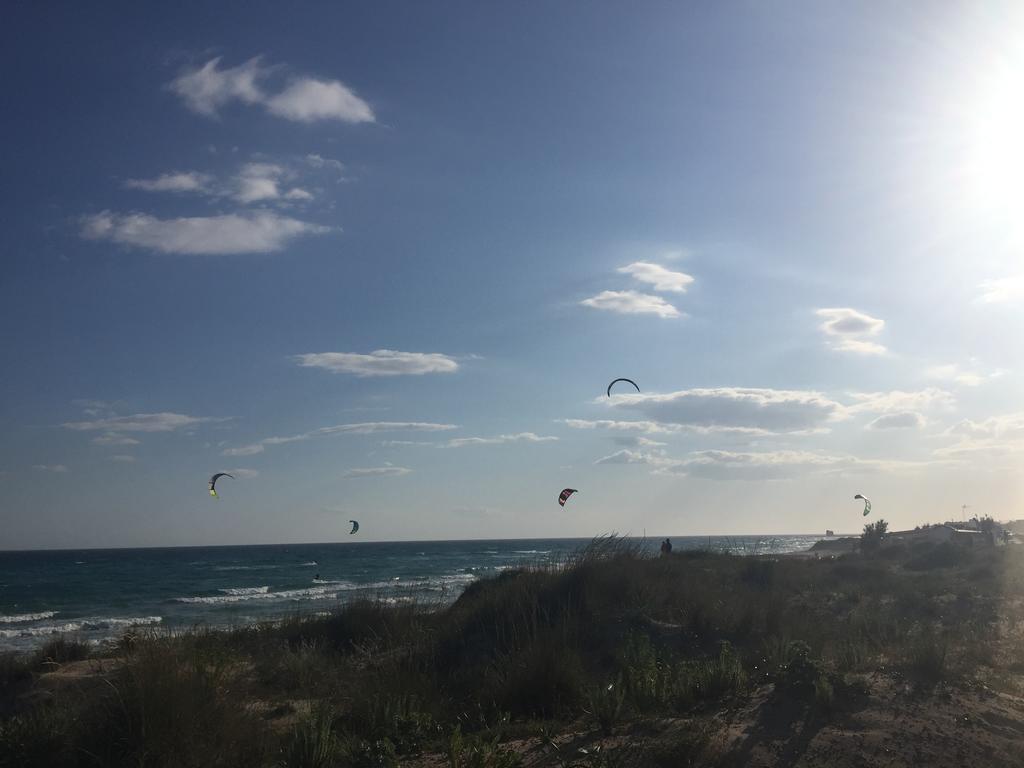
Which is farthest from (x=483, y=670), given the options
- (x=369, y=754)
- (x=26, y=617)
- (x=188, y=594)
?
(x=188, y=594)

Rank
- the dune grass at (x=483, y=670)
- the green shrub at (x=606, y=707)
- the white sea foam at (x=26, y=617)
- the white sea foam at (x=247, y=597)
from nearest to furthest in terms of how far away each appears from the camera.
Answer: the dune grass at (x=483, y=670) → the green shrub at (x=606, y=707) → the white sea foam at (x=26, y=617) → the white sea foam at (x=247, y=597)

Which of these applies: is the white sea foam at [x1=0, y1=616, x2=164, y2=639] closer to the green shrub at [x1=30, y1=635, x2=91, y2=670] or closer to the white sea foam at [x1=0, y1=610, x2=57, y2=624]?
the white sea foam at [x1=0, y1=610, x2=57, y2=624]

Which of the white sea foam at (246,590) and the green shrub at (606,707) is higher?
the green shrub at (606,707)

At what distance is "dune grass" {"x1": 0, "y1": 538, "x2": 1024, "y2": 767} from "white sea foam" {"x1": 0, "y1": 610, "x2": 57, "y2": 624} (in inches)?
801

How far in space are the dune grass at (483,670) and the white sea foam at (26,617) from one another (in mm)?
20347

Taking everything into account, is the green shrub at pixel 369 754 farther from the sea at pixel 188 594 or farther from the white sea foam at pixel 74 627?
the white sea foam at pixel 74 627

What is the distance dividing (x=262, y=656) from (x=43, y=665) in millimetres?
5710

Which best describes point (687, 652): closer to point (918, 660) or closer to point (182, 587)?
point (918, 660)

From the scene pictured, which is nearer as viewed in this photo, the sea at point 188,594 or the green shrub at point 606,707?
the green shrub at point 606,707

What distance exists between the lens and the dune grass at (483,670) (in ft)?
21.3

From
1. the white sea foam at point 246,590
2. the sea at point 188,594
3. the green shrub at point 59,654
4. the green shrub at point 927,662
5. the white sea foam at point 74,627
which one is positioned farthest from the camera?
the white sea foam at point 246,590

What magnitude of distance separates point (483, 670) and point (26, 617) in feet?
105

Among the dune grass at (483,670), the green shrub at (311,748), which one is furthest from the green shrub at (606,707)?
the green shrub at (311,748)

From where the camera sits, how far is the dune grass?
21.3 ft
